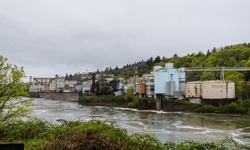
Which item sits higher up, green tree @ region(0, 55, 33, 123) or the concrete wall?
green tree @ region(0, 55, 33, 123)

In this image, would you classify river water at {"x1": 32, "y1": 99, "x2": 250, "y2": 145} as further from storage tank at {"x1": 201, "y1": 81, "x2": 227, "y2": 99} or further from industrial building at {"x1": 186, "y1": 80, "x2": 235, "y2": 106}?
storage tank at {"x1": 201, "y1": 81, "x2": 227, "y2": 99}

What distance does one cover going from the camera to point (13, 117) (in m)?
8.87

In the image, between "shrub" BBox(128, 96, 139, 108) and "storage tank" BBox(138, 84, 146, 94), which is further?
"storage tank" BBox(138, 84, 146, 94)

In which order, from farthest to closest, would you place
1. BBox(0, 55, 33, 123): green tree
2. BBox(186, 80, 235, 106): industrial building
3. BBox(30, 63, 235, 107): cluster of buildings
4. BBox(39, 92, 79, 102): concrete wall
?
BBox(39, 92, 79, 102): concrete wall → BBox(30, 63, 235, 107): cluster of buildings → BBox(186, 80, 235, 106): industrial building → BBox(0, 55, 33, 123): green tree

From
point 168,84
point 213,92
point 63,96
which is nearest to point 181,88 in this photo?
point 168,84

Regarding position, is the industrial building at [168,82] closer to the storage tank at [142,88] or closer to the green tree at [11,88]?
the storage tank at [142,88]

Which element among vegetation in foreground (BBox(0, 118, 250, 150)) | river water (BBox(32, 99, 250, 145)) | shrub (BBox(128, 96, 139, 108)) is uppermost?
vegetation in foreground (BBox(0, 118, 250, 150))

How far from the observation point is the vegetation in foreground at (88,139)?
5215mm

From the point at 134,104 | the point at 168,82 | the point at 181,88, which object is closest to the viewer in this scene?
the point at 168,82

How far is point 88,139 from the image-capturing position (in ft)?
17.5

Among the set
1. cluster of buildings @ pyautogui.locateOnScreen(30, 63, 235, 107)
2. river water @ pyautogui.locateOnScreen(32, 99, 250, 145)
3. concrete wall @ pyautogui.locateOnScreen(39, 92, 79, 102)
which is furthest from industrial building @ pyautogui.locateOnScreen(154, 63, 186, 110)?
concrete wall @ pyautogui.locateOnScreen(39, 92, 79, 102)

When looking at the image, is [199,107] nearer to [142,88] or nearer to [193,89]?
[193,89]

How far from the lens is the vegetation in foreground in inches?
205

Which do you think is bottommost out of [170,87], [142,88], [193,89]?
[193,89]
